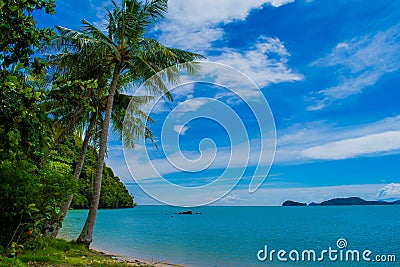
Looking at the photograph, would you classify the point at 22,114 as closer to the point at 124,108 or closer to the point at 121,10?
the point at 121,10

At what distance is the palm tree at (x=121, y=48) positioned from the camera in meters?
11.7

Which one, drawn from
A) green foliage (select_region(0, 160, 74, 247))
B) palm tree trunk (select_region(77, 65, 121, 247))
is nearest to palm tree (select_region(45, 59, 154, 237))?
palm tree trunk (select_region(77, 65, 121, 247))

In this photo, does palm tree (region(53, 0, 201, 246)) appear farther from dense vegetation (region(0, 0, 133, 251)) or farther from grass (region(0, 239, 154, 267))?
dense vegetation (region(0, 0, 133, 251))

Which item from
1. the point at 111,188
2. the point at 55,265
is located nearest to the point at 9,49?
the point at 55,265

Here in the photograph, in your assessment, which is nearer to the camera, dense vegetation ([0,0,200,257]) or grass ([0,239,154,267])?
dense vegetation ([0,0,200,257])

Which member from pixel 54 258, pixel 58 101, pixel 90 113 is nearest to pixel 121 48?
pixel 90 113

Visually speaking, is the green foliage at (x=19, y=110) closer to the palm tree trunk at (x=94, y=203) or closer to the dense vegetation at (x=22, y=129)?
the dense vegetation at (x=22, y=129)

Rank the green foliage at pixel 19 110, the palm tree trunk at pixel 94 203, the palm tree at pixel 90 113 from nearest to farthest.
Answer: the green foliage at pixel 19 110
the palm tree trunk at pixel 94 203
the palm tree at pixel 90 113

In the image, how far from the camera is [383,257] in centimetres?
1934

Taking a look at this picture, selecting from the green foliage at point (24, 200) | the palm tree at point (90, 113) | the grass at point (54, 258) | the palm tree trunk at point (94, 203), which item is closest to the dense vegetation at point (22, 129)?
the green foliage at point (24, 200)

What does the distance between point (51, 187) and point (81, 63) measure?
21.7 ft

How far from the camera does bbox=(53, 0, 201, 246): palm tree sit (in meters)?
11.7

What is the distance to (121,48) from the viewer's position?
1229 centimetres

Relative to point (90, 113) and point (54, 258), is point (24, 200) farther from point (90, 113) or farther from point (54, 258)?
point (90, 113)
